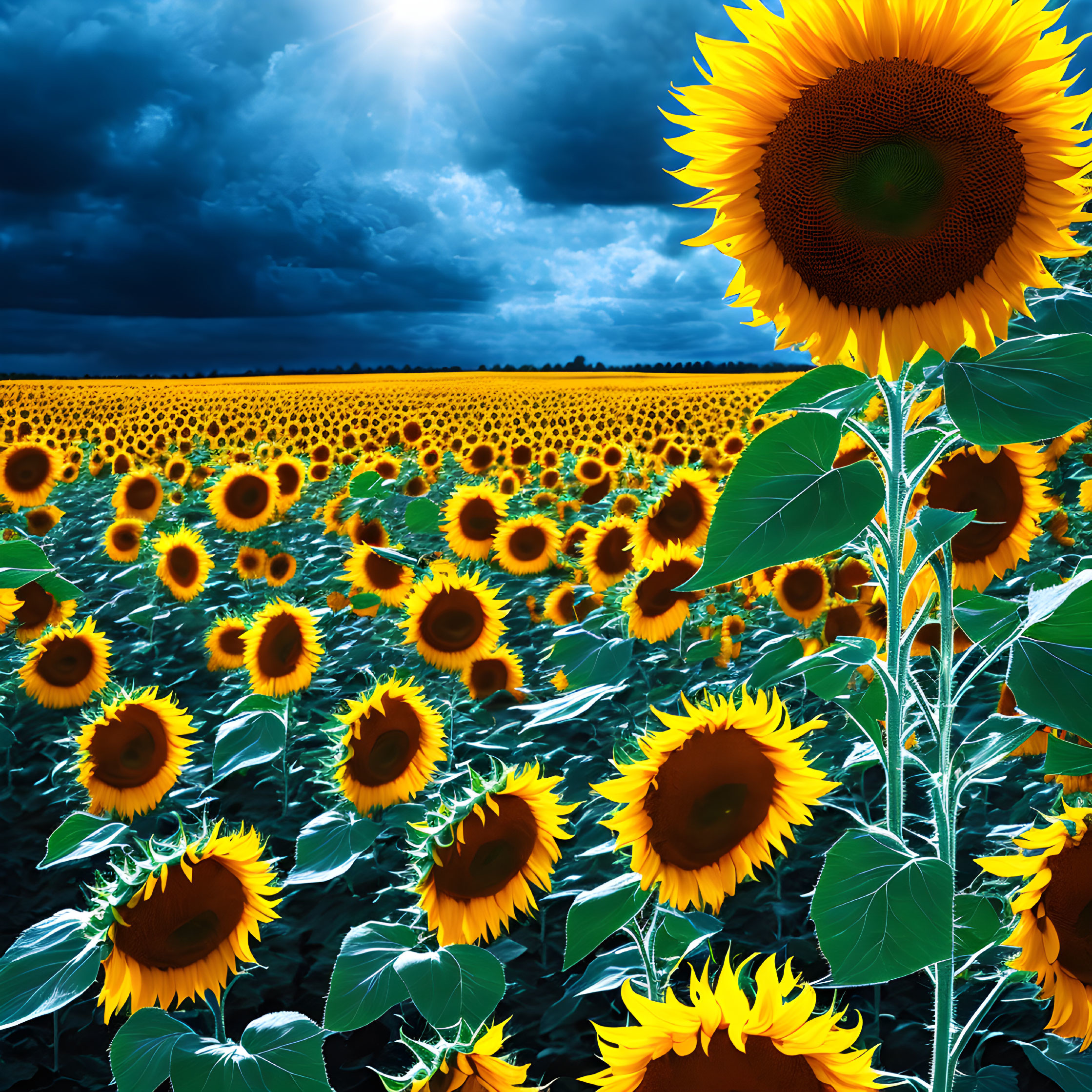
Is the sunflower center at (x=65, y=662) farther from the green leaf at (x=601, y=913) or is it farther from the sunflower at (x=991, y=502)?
the sunflower at (x=991, y=502)

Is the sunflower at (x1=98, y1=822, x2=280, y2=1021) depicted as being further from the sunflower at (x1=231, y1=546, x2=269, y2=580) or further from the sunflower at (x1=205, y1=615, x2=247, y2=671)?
the sunflower at (x1=231, y1=546, x2=269, y2=580)

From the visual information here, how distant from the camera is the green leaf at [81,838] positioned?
8.20 ft

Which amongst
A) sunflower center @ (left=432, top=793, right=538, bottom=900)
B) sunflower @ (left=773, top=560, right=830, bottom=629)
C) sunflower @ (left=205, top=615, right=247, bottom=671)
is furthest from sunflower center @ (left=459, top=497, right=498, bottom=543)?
sunflower center @ (left=432, top=793, right=538, bottom=900)

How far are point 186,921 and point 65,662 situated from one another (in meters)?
3.96

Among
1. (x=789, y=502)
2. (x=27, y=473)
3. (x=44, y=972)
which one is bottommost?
(x=44, y=972)

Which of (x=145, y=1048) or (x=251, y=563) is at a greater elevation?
(x=251, y=563)

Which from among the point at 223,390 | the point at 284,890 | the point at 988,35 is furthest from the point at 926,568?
the point at 223,390

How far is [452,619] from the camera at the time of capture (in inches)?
187

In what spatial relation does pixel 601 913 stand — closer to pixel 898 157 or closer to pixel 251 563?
pixel 898 157

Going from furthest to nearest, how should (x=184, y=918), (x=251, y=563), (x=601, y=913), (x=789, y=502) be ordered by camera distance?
(x=251, y=563), (x=184, y=918), (x=601, y=913), (x=789, y=502)

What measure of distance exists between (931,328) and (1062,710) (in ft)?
1.98

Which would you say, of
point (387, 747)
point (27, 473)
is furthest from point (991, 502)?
point (27, 473)

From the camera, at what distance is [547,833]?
2.49 meters

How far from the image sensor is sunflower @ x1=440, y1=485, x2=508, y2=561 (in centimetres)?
691
